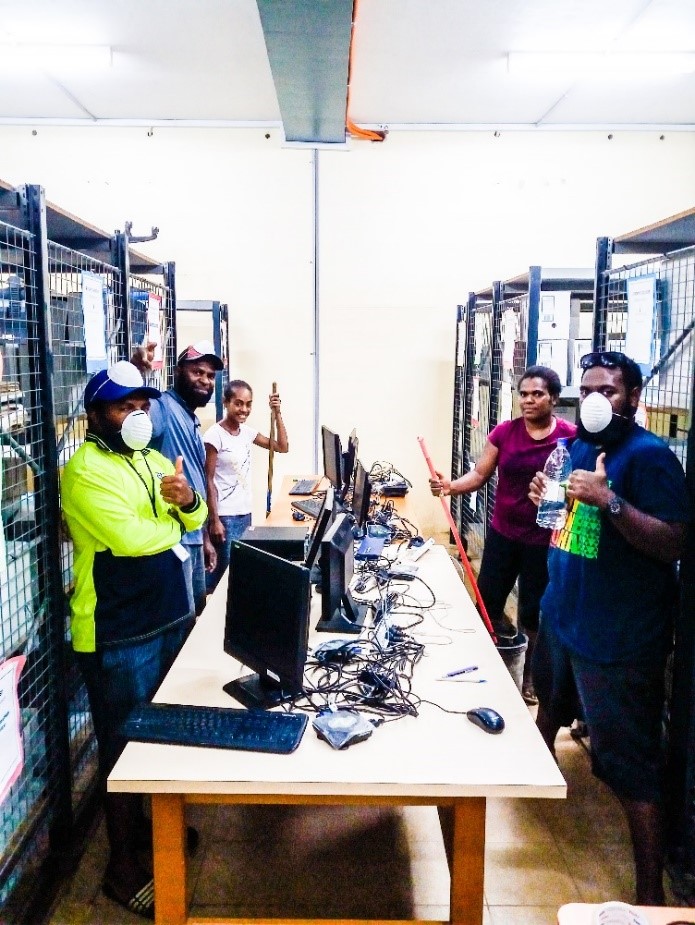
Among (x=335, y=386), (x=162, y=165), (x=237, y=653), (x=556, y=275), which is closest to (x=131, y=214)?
(x=162, y=165)

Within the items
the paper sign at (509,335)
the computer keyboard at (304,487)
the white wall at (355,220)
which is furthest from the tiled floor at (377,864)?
the white wall at (355,220)

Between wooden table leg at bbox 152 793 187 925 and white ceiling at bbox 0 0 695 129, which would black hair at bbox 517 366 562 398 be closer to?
white ceiling at bbox 0 0 695 129

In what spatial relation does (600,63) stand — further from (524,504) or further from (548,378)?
(524,504)

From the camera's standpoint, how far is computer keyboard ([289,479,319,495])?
14.5 ft

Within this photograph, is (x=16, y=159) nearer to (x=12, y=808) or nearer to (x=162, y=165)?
(x=162, y=165)

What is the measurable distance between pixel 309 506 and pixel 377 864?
6.51ft

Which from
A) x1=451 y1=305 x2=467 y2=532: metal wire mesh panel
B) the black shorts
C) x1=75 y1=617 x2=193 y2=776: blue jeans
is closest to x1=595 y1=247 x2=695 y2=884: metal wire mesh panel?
the black shorts

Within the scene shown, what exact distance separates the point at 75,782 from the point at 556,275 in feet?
10.7

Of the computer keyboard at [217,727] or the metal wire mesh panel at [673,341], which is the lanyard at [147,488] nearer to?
the computer keyboard at [217,727]

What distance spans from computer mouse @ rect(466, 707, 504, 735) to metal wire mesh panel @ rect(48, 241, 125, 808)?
1.35 metres

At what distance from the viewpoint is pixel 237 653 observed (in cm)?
181

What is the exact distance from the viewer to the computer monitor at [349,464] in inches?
130

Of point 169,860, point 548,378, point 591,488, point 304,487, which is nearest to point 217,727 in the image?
point 169,860

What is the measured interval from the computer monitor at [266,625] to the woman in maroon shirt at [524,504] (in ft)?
5.39
